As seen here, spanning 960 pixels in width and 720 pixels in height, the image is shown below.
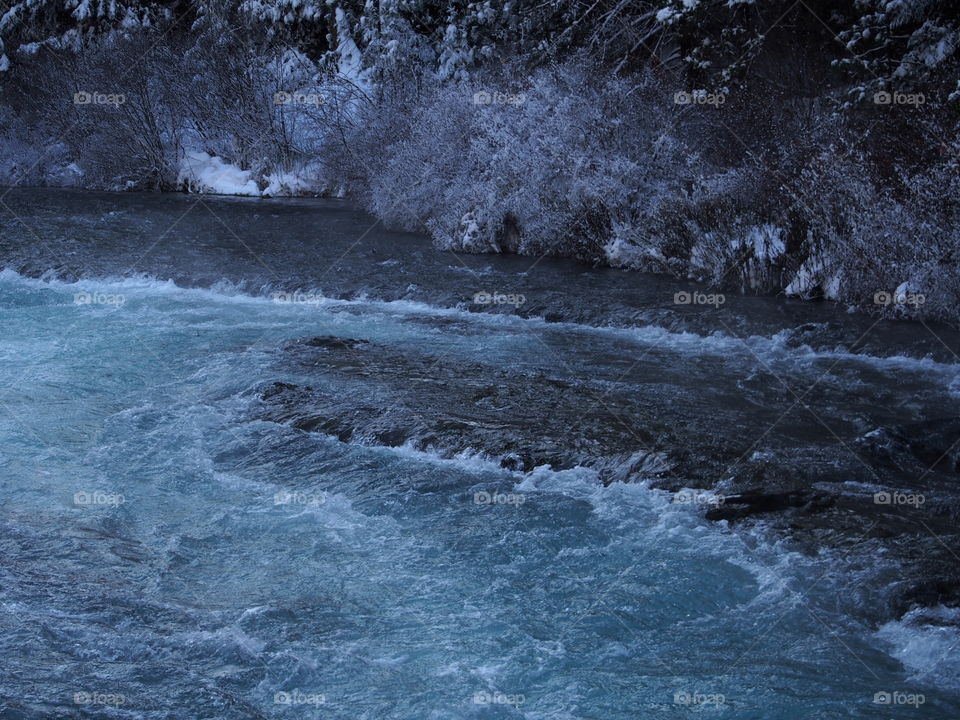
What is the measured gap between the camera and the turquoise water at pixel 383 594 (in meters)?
5.53

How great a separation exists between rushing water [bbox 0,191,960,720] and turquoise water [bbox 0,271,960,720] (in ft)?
0.06

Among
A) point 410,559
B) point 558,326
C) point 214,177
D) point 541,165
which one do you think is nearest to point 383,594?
point 410,559

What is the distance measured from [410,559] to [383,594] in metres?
0.51

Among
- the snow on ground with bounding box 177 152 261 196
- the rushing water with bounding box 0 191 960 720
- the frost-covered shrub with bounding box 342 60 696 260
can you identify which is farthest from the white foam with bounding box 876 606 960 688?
the snow on ground with bounding box 177 152 261 196

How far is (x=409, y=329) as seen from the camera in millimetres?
13477

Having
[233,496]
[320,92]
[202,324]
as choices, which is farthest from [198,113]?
[233,496]

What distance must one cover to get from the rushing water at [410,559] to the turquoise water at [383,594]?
19 mm

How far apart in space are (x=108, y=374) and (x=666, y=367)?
7.05 m

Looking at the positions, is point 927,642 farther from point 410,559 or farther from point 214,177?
point 214,177

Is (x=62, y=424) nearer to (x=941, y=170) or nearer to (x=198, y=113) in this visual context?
(x=941, y=170)

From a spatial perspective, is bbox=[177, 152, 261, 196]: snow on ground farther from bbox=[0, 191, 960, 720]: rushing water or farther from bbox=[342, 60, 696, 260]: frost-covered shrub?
bbox=[0, 191, 960, 720]: rushing water

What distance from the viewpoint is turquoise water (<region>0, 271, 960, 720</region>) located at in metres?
5.53

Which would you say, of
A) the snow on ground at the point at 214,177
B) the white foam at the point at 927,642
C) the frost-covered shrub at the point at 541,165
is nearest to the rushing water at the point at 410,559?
the white foam at the point at 927,642

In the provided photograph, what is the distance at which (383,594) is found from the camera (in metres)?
Answer: 6.63
